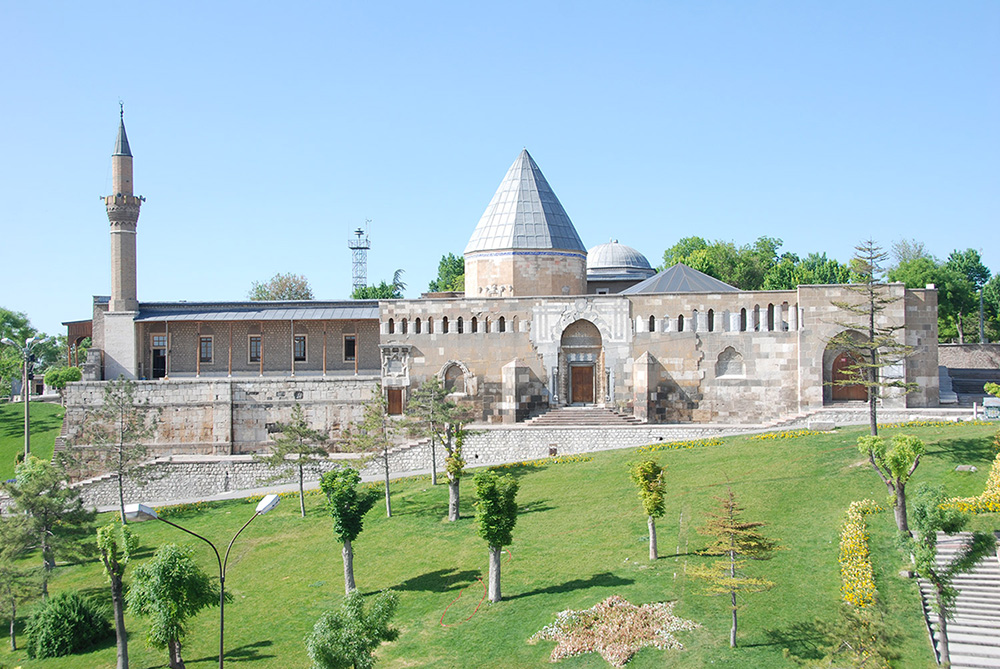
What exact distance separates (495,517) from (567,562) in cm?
245

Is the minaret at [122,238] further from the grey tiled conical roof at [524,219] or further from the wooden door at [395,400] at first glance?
the grey tiled conical roof at [524,219]

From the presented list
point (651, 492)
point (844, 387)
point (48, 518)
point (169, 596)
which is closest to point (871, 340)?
point (844, 387)

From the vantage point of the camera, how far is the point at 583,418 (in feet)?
126

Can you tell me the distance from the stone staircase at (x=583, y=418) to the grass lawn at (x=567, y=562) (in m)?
3.75

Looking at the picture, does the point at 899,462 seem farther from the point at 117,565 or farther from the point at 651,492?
the point at 117,565

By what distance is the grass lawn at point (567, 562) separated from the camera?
19781 millimetres

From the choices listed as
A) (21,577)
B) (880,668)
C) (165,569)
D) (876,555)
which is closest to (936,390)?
(876,555)

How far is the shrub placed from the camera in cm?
2469

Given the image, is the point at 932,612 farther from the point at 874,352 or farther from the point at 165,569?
the point at 165,569

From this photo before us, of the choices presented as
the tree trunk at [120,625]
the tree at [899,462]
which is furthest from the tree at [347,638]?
the tree at [899,462]

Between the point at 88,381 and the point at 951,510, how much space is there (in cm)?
→ 3667

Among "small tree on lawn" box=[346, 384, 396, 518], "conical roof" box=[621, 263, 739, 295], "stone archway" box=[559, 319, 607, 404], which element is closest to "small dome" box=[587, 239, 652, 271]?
"conical roof" box=[621, 263, 739, 295]

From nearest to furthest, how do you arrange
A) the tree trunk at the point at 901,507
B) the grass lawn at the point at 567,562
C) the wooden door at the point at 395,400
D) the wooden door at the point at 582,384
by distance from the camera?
the grass lawn at the point at 567,562 → the tree trunk at the point at 901,507 → the wooden door at the point at 582,384 → the wooden door at the point at 395,400

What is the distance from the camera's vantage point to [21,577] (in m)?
27.0
